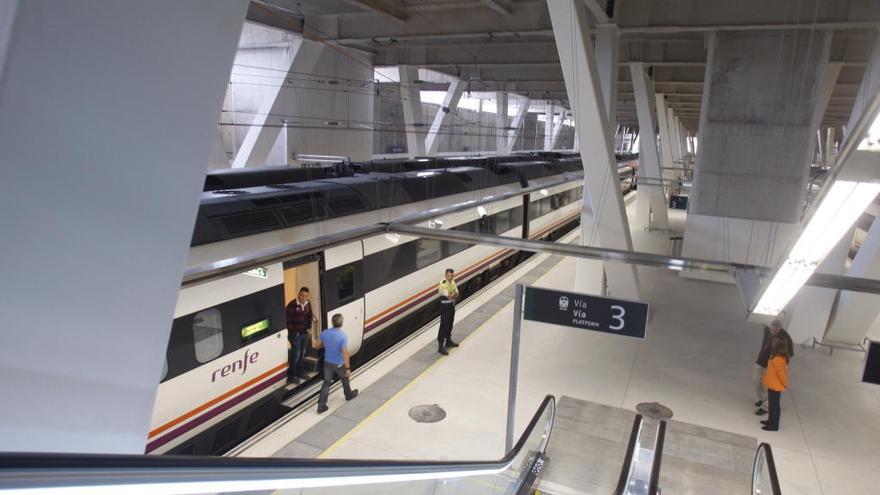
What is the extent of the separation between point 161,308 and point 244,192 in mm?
6720

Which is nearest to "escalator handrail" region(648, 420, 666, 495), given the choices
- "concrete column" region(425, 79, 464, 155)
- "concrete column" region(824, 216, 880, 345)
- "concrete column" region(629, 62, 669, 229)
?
"concrete column" region(824, 216, 880, 345)

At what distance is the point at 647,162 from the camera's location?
2128 cm

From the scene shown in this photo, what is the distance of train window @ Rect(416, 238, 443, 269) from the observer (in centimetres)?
1078

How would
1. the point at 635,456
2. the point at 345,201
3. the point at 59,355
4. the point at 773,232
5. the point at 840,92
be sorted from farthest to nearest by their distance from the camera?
the point at 840,92 < the point at 773,232 < the point at 345,201 < the point at 635,456 < the point at 59,355

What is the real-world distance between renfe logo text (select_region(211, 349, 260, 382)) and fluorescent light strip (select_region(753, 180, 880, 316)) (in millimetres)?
5653

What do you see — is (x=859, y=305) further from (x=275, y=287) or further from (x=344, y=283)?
(x=275, y=287)

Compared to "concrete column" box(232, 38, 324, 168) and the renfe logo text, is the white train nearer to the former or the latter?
the renfe logo text

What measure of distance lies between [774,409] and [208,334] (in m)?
7.59

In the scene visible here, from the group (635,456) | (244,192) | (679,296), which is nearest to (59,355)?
(635,456)

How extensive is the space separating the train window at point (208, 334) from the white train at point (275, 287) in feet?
0.04

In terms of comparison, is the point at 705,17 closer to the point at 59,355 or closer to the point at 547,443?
the point at 547,443

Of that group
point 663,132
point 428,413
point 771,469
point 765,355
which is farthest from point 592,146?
point 663,132

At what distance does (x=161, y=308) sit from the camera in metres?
1.58

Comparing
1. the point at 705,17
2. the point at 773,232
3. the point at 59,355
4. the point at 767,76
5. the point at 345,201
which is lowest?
the point at 773,232
